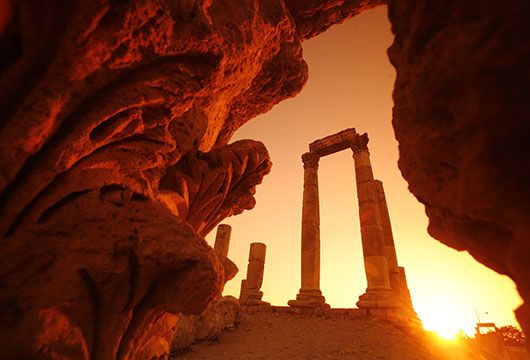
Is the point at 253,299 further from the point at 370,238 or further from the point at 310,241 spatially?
the point at 370,238

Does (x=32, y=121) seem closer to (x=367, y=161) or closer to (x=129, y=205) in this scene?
(x=129, y=205)

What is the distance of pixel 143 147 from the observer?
5.55 feet

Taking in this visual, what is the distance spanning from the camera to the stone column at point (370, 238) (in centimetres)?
1119

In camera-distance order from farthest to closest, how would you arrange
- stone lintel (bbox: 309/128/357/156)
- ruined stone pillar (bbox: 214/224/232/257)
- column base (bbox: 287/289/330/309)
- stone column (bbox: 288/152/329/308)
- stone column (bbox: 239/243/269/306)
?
ruined stone pillar (bbox: 214/224/232/257) < stone lintel (bbox: 309/128/357/156) < stone column (bbox: 239/243/269/306) < stone column (bbox: 288/152/329/308) < column base (bbox: 287/289/330/309)

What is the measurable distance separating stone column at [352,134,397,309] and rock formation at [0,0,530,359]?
37.8 feet

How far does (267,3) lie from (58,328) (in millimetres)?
2865

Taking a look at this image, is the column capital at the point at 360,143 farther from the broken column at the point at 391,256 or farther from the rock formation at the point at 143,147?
the rock formation at the point at 143,147

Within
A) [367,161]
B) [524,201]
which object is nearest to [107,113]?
[524,201]

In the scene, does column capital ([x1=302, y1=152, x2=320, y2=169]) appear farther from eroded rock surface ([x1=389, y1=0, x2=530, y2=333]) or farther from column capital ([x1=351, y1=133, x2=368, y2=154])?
eroded rock surface ([x1=389, y1=0, x2=530, y2=333])

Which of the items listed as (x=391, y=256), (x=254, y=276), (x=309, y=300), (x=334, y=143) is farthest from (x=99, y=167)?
(x=391, y=256)

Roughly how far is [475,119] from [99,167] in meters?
1.80

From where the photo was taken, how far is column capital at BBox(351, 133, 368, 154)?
15512mm

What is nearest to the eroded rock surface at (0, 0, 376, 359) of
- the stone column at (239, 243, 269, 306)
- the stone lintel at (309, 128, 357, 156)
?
the stone column at (239, 243, 269, 306)

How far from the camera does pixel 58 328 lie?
1212mm
